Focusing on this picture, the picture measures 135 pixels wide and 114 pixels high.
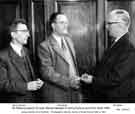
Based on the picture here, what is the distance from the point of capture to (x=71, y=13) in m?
1.43

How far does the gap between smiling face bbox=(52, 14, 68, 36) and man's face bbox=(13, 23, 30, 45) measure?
19cm

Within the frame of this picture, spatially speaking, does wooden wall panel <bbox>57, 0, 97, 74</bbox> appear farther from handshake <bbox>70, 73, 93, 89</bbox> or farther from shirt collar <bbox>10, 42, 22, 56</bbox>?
shirt collar <bbox>10, 42, 22, 56</bbox>

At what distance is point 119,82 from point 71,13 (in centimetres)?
54

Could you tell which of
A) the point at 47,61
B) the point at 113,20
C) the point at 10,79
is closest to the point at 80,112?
the point at 47,61

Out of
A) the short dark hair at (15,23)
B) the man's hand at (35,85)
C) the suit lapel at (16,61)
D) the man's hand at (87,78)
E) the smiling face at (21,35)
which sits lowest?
the man's hand at (35,85)

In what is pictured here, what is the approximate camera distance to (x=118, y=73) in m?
1.39

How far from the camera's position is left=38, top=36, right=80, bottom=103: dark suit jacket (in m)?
1.45

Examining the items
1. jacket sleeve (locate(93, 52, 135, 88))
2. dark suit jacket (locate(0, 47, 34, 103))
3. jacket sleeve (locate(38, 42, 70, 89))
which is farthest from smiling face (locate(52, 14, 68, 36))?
jacket sleeve (locate(93, 52, 135, 88))

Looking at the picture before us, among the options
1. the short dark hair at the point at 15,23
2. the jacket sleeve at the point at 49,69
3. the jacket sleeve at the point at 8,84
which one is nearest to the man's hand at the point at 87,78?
the jacket sleeve at the point at 49,69

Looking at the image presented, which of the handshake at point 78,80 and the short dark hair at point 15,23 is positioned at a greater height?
the short dark hair at point 15,23

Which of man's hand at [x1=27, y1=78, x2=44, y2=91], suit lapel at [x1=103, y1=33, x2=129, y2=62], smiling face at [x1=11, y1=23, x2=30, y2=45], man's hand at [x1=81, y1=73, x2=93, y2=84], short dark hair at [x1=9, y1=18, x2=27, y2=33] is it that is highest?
short dark hair at [x1=9, y1=18, x2=27, y2=33]

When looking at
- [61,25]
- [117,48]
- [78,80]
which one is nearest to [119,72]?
[117,48]

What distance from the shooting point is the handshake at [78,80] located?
144cm

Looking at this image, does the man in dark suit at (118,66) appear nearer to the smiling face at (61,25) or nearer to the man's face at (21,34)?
the smiling face at (61,25)
